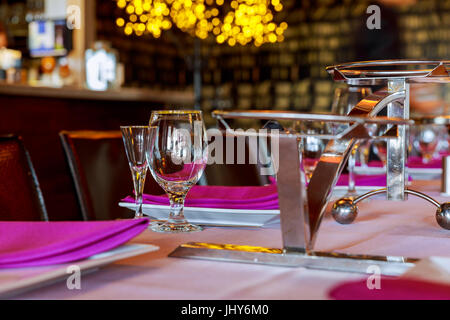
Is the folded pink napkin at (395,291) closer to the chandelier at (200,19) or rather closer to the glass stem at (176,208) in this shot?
the glass stem at (176,208)

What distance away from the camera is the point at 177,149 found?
79 cm

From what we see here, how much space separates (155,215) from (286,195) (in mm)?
370

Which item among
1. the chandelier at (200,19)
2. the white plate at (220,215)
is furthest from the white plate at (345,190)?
the chandelier at (200,19)

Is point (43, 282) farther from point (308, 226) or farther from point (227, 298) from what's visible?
point (308, 226)

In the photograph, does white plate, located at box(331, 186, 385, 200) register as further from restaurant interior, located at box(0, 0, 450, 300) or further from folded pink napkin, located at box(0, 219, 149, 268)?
folded pink napkin, located at box(0, 219, 149, 268)

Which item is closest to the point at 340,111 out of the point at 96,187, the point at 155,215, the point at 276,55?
the point at 155,215

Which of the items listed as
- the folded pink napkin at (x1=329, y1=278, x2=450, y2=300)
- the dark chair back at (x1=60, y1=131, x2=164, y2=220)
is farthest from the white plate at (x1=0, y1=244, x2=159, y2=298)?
the dark chair back at (x1=60, y1=131, x2=164, y2=220)

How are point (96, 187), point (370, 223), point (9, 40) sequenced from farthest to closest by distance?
point (9, 40) < point (96, 187) < point (370, 223)

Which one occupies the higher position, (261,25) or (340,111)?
(261,25)

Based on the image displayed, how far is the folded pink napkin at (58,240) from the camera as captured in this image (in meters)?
0.55

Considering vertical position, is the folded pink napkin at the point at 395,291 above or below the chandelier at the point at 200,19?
below

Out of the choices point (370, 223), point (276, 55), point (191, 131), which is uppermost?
point (276, 55)

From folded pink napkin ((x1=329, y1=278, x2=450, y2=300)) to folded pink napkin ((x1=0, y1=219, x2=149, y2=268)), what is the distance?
0.67ft
